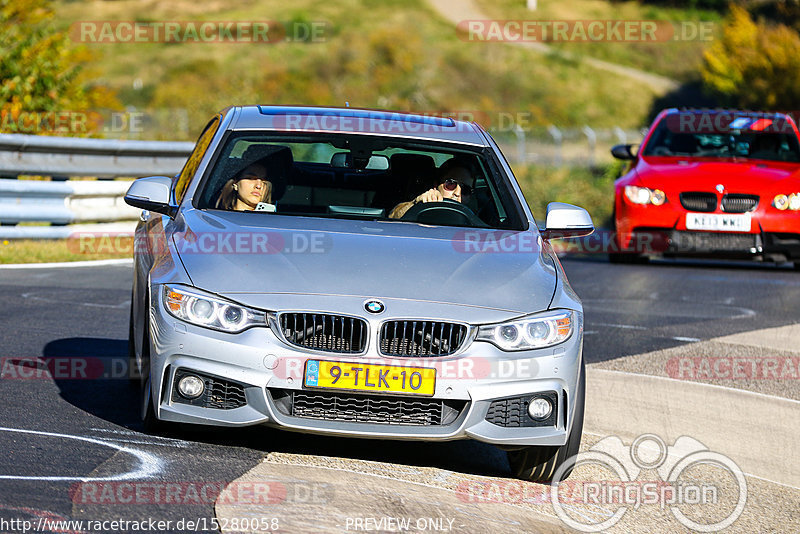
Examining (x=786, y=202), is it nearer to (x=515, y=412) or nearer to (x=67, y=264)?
(x=67, y=264)

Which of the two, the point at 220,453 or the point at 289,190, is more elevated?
the point at 289,190

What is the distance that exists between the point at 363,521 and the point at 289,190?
2.40 m

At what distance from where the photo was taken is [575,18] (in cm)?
8369

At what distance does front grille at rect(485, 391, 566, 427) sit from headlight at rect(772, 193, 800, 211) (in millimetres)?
9817

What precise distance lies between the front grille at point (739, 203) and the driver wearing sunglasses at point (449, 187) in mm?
8195

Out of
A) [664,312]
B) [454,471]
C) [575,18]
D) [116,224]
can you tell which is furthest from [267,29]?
[454,471]

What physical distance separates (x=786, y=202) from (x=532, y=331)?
990 cm

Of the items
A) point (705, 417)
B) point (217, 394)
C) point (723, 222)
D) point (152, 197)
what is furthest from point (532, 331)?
point (723, 222)

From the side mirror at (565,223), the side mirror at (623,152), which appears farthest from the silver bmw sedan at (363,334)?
the side mirror at (623,152)

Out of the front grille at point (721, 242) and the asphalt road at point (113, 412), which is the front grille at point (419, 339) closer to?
the asphalt road at point (113, 412)

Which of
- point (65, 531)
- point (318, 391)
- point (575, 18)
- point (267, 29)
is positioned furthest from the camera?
point (575, 18)

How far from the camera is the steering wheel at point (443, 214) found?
6.76 m

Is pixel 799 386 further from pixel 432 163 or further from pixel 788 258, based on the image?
pixel 788 258

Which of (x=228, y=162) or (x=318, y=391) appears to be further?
(x=228, y=162)
